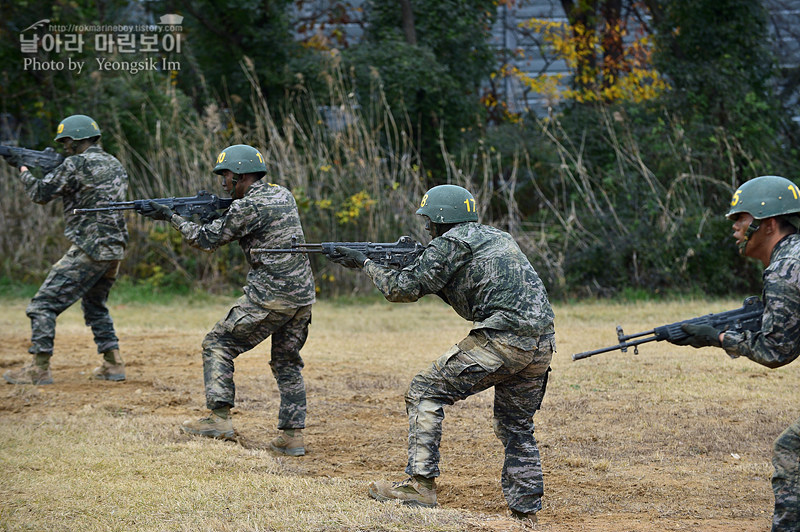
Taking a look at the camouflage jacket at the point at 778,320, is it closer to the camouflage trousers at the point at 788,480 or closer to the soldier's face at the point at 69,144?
the camouflage trousers at the point at 788,480

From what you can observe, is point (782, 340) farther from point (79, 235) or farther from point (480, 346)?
point (79, 235)

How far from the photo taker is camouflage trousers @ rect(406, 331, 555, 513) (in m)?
4.88

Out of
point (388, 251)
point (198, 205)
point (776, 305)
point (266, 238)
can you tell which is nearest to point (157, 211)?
point (198, 205)

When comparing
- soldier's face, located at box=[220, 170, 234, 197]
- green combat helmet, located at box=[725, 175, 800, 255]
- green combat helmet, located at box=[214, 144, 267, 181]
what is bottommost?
soldier's face, located at box=[220, 170, 234, 197]

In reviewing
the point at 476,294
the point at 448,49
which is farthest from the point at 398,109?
the point at 476,294

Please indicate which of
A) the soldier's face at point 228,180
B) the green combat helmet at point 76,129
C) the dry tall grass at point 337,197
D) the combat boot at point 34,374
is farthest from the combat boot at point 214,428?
the dry tall grass at point 337,197

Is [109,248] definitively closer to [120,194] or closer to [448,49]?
[120,194]

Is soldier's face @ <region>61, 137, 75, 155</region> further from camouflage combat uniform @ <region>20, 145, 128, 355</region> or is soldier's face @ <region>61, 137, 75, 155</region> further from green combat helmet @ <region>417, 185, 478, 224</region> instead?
green combat helmet @ <region>417, 185, 478, 224</region>

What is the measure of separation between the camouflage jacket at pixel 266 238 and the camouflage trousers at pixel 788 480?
310cm

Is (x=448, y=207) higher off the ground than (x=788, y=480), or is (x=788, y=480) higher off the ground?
(x=448, y=207)

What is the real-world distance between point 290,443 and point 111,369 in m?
2.86

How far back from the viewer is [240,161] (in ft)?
21.1

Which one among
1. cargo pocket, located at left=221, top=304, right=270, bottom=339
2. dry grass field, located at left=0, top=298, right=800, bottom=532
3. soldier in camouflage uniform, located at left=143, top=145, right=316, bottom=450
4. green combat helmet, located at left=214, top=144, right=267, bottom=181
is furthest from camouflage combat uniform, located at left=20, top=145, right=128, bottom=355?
cargo pocket, located at left=221, top=304, right=270, bottom=339

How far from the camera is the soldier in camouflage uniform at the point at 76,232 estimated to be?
26.6 ft
